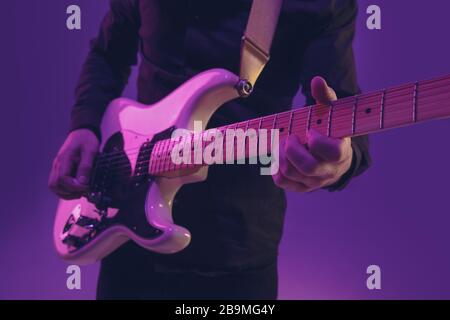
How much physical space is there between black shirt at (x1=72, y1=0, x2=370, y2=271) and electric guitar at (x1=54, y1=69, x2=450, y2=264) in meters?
0.04

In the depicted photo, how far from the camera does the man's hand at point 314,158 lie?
644 mm

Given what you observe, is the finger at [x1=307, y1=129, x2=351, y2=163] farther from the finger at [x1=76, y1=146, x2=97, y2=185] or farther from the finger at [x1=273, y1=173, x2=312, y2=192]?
the finger at [x1=76, y1=146, x2=97, y2=185]

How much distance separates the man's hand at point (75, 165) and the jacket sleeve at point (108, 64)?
0.03 metres

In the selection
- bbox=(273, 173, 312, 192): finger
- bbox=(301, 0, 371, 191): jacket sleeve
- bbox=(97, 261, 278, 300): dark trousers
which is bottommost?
bbox=(97, 261, 278, 300): dark trousers

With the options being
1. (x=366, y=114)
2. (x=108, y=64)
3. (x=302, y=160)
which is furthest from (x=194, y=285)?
(x=108, y=64)

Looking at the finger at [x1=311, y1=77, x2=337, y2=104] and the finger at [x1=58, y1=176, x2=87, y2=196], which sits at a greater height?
the finger at [x1=311, y1=77, x2=337, y2=104]

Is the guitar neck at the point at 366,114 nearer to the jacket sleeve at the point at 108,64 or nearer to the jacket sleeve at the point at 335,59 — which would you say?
the jacket sleeve at the point at 335,59

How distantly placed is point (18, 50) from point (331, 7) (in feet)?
4.01

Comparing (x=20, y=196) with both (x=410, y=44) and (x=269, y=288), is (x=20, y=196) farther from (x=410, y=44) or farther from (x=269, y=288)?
(x=410, y=44)

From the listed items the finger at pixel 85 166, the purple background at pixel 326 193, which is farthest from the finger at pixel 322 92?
the purple background at pixel 326 193

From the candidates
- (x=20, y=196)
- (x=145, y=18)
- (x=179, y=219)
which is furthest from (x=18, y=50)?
(x=179, y=219)

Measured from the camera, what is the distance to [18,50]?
5.44ft

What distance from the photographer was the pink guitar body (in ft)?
2.73

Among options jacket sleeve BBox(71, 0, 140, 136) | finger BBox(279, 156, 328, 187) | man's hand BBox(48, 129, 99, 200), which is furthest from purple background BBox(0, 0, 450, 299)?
finger BBox(279, 156, 328, 187)
